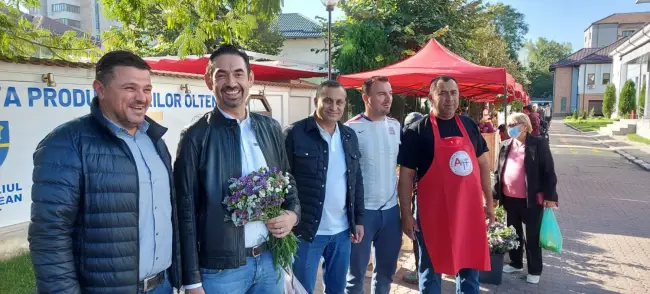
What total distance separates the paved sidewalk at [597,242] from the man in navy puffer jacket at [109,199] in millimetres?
2781

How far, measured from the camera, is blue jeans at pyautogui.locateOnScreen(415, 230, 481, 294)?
133 inches

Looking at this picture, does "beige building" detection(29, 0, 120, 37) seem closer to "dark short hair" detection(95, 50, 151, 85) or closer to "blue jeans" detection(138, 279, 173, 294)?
"dark short hair" detection(95, 50, 151, 85)

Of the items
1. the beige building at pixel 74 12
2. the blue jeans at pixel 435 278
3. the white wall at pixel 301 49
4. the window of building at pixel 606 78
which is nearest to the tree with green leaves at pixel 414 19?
the blue jeans at pixel 435 278

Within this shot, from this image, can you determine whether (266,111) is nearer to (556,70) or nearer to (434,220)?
(434,220)

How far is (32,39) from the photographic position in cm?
363

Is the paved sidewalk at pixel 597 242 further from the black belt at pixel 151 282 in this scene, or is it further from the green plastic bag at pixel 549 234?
the black belt at pixel 151 282

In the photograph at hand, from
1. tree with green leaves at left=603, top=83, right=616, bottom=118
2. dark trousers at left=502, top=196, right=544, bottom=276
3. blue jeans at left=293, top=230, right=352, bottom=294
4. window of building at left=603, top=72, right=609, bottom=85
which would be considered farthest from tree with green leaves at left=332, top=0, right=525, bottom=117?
window of building at left=603, top=72, right=609, bottom=85

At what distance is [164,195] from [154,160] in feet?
0.53

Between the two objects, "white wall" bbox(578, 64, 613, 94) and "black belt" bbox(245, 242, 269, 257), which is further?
"white wall" bbox(578, 64, 613, 94)

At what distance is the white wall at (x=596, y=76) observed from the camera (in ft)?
177

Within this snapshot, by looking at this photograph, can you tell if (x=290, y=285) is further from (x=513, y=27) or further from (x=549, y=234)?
(x=513, y=27)

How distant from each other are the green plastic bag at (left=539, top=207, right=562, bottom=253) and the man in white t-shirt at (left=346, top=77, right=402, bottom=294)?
200cm

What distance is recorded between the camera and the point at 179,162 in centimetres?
204

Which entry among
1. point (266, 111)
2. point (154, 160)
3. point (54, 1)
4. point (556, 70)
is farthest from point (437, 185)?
point (54, 1)
